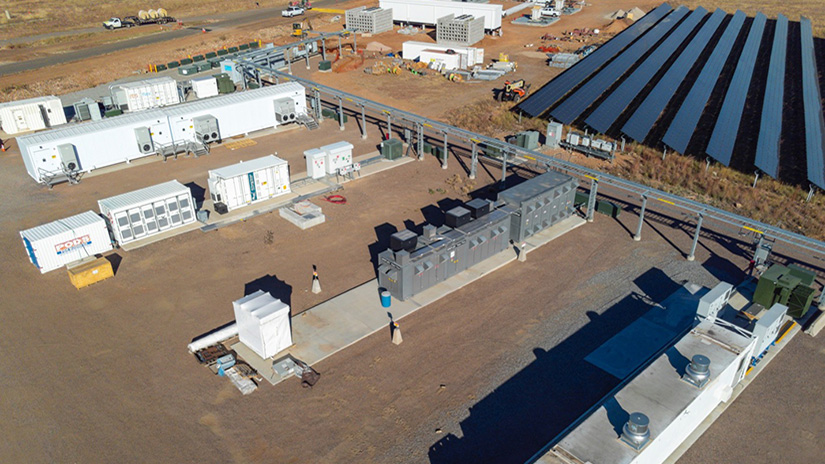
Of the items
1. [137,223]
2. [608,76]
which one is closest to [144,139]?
[137,223]

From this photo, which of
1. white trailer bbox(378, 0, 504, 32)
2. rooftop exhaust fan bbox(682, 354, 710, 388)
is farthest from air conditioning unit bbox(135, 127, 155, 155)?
white trailer bbox(378, 0, 504, 32)

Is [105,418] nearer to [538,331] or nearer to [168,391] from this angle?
[168,391]

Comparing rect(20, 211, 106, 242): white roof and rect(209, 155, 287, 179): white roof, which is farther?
rect(209, 155, 287, 179): white roof

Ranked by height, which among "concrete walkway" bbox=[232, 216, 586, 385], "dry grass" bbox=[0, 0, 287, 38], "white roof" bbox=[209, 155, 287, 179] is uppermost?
"dry grass" bbox=[0, 0, 287, 38]

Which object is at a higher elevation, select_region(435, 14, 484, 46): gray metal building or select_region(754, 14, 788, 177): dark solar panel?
select_region(435, 14, 484, 46): gray metal building

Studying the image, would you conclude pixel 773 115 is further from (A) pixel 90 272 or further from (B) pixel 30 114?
(B) pixel 30 114

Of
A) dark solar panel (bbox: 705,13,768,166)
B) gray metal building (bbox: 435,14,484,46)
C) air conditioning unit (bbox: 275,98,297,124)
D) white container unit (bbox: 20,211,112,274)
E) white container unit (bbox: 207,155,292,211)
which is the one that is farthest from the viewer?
gray metal building (bbox: 435,14,484,46)

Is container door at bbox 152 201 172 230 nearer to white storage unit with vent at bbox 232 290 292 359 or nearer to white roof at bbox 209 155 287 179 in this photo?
white roof at bbox 209 155 287 179

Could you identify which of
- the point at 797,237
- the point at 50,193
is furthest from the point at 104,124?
the point at 797,237
